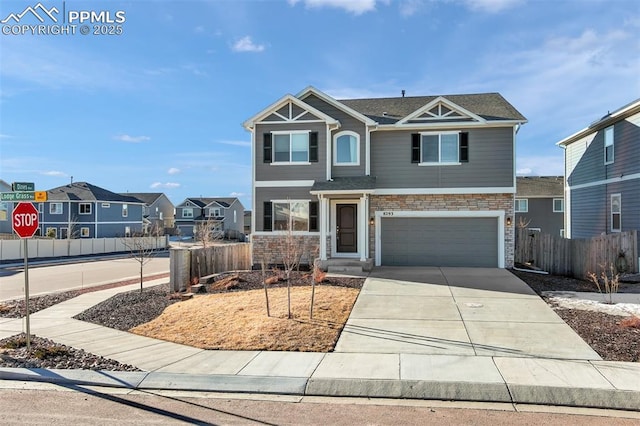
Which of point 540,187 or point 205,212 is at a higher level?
point 540,187

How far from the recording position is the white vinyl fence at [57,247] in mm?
31903

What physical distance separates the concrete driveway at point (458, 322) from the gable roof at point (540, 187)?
917 inches

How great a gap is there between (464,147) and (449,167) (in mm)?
977

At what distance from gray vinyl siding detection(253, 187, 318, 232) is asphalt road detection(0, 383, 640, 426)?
1258 centimetres

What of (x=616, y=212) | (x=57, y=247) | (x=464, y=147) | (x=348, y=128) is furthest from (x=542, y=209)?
(x=57, y=247)

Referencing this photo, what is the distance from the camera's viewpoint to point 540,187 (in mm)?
35719

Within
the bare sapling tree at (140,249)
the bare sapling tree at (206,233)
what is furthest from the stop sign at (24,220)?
the bare sapling tree at (206,233)

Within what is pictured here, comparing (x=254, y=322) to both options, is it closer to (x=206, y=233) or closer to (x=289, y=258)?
(x=289, y=258)

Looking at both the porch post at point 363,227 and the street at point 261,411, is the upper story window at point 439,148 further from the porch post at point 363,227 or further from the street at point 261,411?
the street at point 261,411

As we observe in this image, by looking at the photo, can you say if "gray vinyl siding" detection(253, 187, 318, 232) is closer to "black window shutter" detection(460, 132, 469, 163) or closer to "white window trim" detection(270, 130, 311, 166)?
"white window trim" detection(270, 130, 311, 166)

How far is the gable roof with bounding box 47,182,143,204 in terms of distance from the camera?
48656 millimetres

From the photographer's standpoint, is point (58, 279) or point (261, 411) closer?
point (261, 411)

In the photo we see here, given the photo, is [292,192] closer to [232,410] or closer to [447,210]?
[447,210]

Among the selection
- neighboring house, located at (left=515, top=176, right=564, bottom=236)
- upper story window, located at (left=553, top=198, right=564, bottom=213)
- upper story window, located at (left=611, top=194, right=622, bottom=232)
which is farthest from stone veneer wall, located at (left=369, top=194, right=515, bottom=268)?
upper story window, located at (left=553, top=198, right=564, bottom=213)
